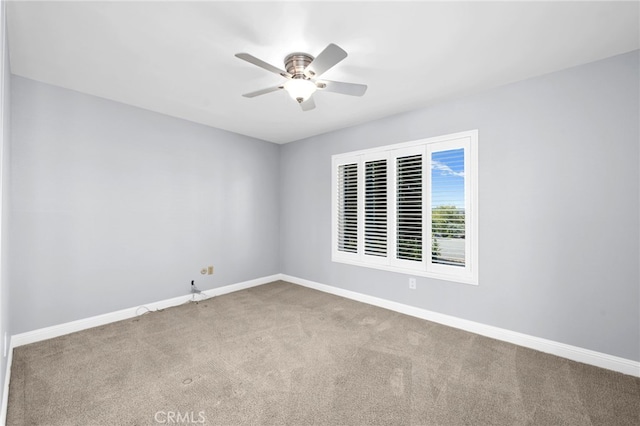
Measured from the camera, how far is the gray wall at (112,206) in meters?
2.70

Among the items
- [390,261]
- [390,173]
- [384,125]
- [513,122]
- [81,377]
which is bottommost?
[81,377]

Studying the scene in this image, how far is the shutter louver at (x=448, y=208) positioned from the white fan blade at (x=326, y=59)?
6.10 ft

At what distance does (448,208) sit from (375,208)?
0.95 metres

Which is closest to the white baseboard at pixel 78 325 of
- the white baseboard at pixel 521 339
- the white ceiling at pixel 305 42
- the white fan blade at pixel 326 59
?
the white baseboard at pixel 521 339

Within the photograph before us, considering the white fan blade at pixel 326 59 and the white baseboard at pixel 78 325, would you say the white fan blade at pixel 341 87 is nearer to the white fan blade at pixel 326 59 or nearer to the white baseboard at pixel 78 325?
the white fan blade at pixel 326 59

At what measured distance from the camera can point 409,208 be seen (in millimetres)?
3455

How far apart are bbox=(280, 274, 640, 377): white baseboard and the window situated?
1.47ft

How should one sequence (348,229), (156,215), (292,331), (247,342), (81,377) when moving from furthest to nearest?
(348,229)
(156,215)
(292,331)
(247,342)
(81,377)

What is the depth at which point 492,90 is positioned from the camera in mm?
2869

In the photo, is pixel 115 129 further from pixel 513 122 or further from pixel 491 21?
pixel 513 122

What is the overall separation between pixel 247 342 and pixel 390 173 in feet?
8.37

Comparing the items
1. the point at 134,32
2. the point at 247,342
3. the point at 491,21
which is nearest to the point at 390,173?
the point at 491,21

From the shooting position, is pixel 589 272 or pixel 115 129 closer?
pixel 589 272

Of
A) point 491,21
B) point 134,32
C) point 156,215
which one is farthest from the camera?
point 156,215
